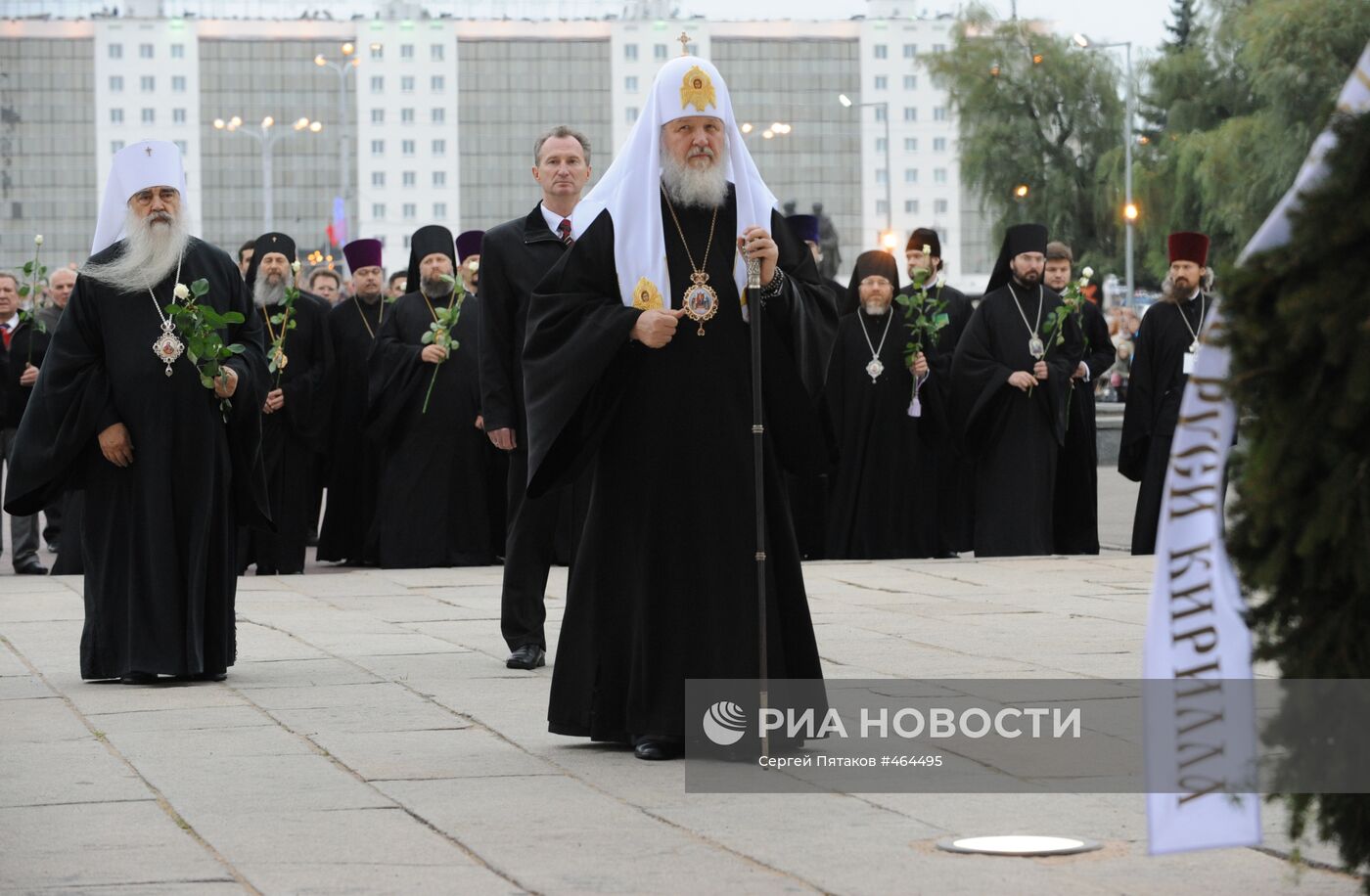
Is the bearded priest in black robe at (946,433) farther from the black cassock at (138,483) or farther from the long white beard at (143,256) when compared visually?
the black cassock at (138,483)

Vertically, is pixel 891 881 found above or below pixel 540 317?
below

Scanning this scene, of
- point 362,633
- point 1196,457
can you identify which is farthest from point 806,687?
point 362,633

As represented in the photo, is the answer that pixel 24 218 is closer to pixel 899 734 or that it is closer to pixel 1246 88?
pixel 1246 88

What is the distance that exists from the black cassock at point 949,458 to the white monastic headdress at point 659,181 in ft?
25.2

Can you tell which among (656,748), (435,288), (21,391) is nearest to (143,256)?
(656,748)

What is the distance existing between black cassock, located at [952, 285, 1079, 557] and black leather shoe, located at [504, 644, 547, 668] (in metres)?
5.97

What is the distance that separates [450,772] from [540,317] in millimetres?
1364

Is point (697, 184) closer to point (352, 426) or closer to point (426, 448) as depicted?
point (426, 448)

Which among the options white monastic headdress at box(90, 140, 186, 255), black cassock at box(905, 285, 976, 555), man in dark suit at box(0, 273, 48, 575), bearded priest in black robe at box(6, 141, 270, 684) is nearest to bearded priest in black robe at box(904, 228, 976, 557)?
black cassock at box(905, 285, 976, 555)

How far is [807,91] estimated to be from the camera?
472ft

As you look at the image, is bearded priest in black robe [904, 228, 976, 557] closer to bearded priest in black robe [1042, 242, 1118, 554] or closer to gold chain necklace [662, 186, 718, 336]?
bearded priest in black robe [1042, 242, 1118, 554]

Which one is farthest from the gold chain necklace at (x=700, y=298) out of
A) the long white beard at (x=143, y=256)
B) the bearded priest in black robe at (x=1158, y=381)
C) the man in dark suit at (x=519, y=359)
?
the bearded priest in black robe at (x=1158, y=381)

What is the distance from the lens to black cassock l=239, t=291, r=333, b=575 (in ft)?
46.3

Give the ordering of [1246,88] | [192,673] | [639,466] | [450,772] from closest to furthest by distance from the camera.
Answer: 1. [450,772]
2. [639,466]
3. [192,673]
4. [1246,88]
